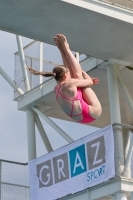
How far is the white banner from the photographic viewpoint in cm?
2328

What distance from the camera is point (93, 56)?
2431 cm

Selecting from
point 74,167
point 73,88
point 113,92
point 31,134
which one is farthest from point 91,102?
point 31,134

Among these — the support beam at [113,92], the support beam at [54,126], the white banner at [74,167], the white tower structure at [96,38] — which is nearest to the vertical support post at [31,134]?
the support beam at [54,126]

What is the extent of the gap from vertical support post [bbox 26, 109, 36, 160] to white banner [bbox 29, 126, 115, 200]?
334cm

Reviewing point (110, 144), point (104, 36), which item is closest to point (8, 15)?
point (104, 36)

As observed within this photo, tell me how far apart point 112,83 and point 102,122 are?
19.0ft

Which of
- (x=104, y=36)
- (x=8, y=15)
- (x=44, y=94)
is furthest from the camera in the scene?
(x=44, y=94)

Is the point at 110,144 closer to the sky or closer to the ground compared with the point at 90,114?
closer to the sky

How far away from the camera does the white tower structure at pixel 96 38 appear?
21312 mm

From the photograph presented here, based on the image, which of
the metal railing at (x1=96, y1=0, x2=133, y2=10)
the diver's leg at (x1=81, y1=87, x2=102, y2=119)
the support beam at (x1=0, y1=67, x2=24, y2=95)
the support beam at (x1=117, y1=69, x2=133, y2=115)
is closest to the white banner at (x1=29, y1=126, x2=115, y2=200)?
the support beam at (x1=117, y1=69, x2=133, y2=115)

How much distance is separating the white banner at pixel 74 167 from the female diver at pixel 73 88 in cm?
906

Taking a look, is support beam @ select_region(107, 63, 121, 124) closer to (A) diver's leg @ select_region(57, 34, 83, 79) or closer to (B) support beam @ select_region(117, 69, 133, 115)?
(B) support beam @ select_region(117, 69, 133, 115)

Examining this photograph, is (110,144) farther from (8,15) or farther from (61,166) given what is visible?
(8,15)

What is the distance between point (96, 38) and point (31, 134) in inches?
299
